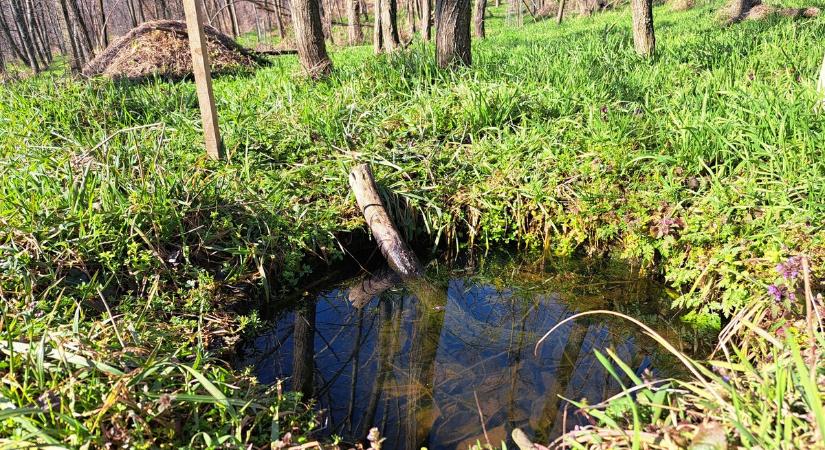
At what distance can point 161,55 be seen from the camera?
8.57m

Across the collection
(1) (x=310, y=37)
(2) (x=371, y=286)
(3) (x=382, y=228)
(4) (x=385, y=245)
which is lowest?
(2) (x=371, y=286)

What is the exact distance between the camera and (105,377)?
6.51 ft

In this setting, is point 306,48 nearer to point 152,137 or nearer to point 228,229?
point 152,137

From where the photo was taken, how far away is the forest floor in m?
1.87

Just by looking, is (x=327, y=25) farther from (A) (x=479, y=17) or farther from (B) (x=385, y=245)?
(B) (x=385, y=245)

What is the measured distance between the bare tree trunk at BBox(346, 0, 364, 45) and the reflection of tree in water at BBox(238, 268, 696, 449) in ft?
39.2

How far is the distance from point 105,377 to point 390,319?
169cm

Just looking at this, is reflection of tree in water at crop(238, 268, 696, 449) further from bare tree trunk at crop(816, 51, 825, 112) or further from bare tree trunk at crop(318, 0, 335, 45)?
bare tree trunk at crop(318, 0, 335, 45)

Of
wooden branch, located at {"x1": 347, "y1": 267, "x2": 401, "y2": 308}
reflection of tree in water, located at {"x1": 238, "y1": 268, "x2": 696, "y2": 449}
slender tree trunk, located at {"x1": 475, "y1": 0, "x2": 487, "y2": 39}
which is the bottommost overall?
reflection of tree in water, located at {"x1": 238, "y1": 268, "x2": 696, "y2": 449}

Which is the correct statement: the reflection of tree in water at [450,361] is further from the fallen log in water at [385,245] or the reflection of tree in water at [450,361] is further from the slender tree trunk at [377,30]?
the slender tree trunk at [377,30]

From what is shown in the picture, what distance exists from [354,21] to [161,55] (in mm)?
6902

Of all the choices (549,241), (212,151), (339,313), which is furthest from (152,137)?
(549,241)

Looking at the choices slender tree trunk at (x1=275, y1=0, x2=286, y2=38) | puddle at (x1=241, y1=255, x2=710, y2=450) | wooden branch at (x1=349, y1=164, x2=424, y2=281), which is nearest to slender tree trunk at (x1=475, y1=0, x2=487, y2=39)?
slender tree trunk at (x1=275, y1=0, x2=286, y2=38)

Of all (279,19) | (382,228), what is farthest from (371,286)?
(279,19)
